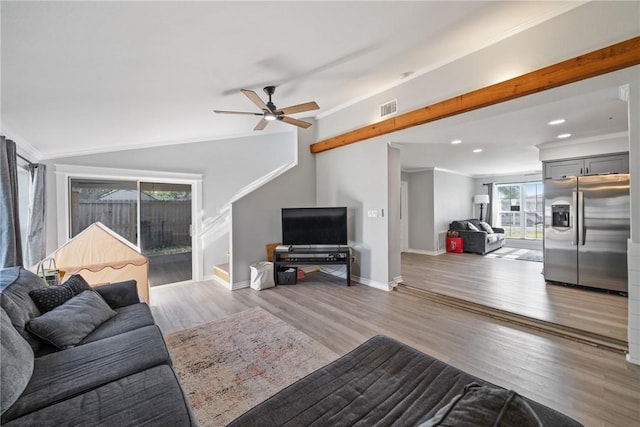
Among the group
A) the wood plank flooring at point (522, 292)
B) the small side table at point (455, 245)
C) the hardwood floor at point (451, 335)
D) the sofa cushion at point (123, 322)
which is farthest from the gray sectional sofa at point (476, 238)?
the sofa cushion at point (123, 322)

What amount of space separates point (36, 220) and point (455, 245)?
881 cm

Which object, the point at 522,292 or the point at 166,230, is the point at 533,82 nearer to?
the point at 522,292

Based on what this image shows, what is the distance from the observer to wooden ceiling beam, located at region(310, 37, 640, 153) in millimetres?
2170

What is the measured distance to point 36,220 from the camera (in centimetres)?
345

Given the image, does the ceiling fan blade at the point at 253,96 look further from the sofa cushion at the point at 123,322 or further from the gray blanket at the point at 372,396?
the gray blanket at the point at 372,396

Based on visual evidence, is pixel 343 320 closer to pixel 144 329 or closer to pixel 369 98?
pixel 144 329

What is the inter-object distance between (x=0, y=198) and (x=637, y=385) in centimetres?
578

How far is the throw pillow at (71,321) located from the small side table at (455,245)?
7.72 meters

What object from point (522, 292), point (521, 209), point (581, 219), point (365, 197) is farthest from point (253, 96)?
point (521, 209)

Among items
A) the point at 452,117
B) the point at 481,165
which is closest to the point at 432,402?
the point at 452,117

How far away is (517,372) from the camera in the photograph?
2.11m

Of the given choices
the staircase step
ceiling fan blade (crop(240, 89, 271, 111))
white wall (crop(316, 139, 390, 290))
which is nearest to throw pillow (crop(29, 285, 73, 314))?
ceiling fan blade (crop(240, 89, 271, 111))

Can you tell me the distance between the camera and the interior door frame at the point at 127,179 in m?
3.86

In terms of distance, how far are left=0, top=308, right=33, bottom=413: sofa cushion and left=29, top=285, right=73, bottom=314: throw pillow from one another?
0.56 meters
